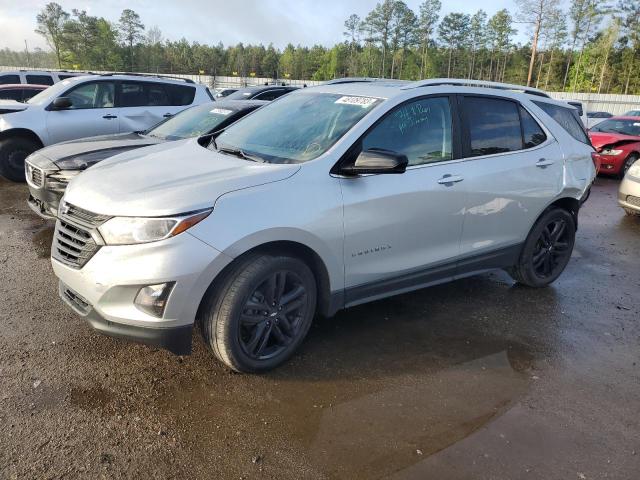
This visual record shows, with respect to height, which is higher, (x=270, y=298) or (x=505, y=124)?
(x=505, y=124)

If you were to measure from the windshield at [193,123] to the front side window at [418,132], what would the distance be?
3327 mm

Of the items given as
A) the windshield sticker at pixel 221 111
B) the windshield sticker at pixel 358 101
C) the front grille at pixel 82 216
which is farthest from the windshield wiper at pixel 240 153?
the windshield sticker at pixel 221 111

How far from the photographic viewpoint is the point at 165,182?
3133mm

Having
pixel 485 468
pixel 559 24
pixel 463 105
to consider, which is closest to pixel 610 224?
pixel 463 105

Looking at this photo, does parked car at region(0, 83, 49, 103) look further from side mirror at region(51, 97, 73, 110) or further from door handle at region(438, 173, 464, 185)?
door handle at region(438, 173, 464, 185)

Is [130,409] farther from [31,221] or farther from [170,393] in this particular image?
[31,221]

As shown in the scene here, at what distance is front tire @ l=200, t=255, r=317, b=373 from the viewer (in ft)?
9.88

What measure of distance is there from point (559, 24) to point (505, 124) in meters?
69.6

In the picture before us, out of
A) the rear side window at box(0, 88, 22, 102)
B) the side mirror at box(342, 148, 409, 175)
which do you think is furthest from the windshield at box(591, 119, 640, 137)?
the rear side window at box(0, 88, 22, 102)

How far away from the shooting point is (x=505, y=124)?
450cm

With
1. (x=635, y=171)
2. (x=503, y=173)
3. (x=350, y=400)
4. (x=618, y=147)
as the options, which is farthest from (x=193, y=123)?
(x=618, y=147)

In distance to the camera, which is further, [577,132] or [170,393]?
[577,132]

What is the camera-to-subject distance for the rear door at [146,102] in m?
8.90

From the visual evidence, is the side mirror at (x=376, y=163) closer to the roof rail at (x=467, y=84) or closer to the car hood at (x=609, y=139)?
the roof rail at (x=467, y=84)
